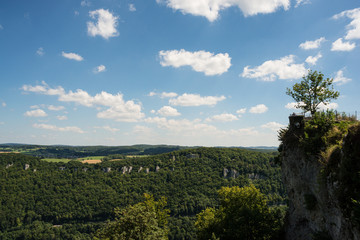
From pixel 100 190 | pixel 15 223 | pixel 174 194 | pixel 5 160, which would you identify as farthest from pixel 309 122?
pixel 5 160

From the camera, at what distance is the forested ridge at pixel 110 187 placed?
119 metres

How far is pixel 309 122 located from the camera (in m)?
17.8

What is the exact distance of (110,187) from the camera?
5842 inches

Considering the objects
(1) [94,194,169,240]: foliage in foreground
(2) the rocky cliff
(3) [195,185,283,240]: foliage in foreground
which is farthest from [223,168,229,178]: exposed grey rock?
(1) [94,194,169,240]: foliage in foreground

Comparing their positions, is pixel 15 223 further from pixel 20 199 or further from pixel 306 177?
pixel 306 177

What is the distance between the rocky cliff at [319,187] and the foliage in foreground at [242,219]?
300cm

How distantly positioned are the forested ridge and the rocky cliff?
274ft

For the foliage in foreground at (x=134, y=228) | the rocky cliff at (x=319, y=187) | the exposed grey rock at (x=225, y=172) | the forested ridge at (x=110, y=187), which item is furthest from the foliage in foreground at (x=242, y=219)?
the exposed grey rock at (x=225, y=172)

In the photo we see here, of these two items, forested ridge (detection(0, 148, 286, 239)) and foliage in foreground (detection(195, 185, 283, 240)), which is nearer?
foliage in foreground (detection(195, 185, 283, 240))

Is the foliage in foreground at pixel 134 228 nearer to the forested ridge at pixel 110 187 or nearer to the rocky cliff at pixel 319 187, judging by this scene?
the rocky cliff at pixel 319 187

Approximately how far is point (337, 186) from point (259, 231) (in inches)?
626

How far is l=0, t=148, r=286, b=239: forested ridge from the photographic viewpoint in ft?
389

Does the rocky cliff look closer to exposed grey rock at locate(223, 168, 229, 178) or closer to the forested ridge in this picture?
the forested ridge

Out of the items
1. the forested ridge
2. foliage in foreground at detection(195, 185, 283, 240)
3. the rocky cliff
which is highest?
the rocky cliff
